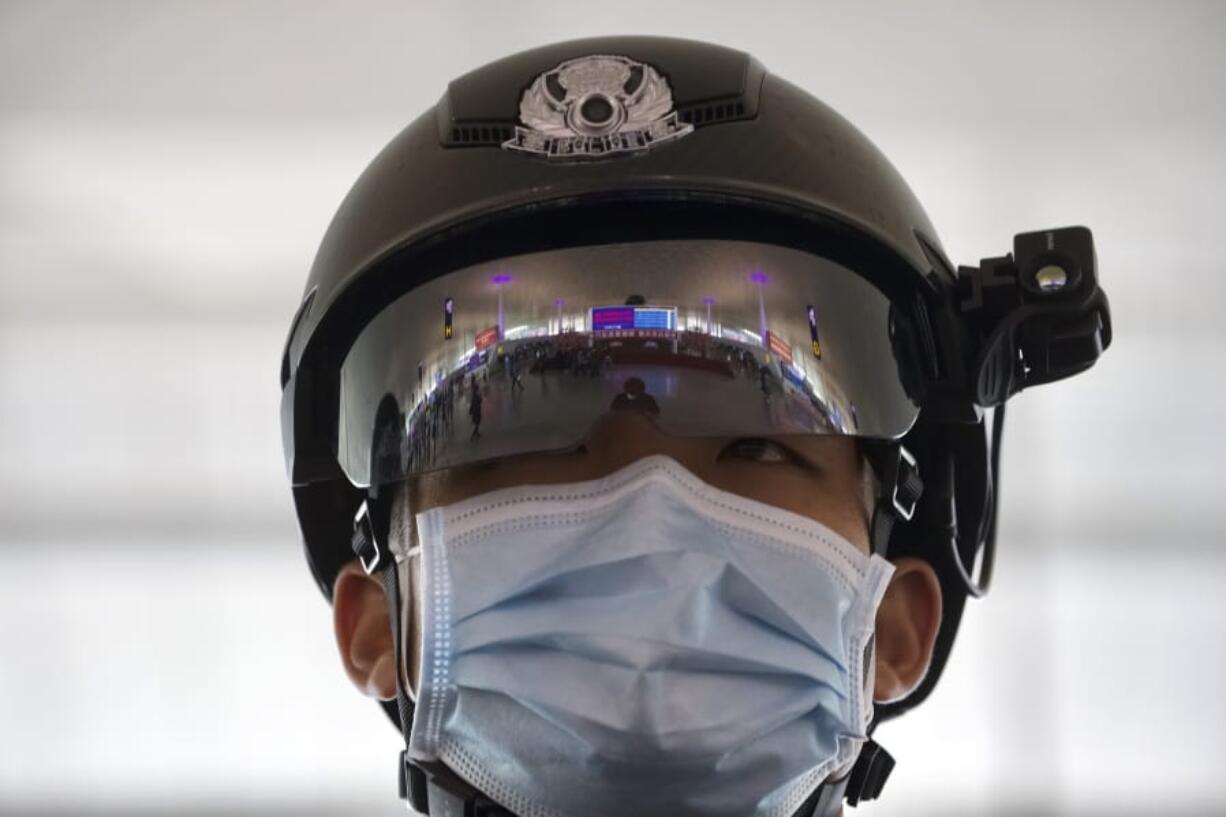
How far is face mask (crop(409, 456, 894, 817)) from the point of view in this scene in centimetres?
145

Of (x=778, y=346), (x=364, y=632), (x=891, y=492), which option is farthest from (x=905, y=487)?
(x=364, y=632)

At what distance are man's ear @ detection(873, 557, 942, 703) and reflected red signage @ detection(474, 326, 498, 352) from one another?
0.52m

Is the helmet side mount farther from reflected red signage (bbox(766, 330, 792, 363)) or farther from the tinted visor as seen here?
reflected red signage (bbox(766, 330, 792, 363))

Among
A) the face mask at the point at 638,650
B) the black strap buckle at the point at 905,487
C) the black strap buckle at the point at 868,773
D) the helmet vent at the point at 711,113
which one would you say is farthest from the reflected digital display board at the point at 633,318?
the black strap buckle at the point at 868,773

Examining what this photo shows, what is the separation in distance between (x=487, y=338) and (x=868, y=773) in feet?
1.94

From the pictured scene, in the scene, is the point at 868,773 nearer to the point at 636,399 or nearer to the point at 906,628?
the point at 906,628

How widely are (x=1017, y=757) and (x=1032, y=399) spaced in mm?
670

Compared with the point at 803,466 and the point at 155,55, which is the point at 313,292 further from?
the point at 155,55

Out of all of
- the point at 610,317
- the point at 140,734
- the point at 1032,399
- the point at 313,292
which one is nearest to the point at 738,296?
the point at 610,317

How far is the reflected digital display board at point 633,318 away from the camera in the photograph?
1558mm

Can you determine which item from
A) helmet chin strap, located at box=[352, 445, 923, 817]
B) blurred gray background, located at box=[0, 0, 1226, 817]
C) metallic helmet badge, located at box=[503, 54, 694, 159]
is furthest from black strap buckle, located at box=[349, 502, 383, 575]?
blurred gray background, located at box=[0, 0, 1226, 817]

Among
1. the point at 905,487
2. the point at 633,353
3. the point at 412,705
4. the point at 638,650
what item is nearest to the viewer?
the point at 638,650

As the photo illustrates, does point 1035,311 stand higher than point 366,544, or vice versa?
point 1035,311

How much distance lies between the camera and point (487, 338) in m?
1.59
